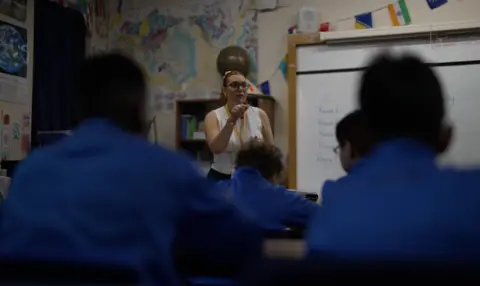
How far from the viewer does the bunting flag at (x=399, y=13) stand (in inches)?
198

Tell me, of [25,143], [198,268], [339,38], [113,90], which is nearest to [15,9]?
[25,143]

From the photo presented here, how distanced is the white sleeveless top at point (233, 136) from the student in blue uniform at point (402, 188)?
7.31 ft

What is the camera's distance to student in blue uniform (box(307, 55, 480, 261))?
88cm

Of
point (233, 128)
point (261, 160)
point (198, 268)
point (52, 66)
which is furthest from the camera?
point (52, 66)

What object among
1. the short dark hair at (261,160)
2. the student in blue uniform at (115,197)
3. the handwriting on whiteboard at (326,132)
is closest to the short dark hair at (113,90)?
the student in blue uniform at (115,197)

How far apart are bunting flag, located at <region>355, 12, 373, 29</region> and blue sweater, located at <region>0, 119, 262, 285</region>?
4210 mm

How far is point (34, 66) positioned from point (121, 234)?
4.46 metres

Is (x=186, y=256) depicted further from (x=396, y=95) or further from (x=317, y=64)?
(x=317, y=64)

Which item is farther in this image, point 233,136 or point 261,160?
point 233,136

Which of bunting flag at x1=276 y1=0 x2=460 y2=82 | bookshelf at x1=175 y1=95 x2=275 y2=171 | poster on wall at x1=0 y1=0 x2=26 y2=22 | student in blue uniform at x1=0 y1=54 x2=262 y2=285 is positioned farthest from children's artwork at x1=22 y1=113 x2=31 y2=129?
student in blue uniform at x1=0 y1=54 x2=262 y2=285

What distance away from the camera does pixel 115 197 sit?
1.03 metres

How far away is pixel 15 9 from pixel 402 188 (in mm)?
4645

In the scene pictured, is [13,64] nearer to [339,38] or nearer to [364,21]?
[339,38]

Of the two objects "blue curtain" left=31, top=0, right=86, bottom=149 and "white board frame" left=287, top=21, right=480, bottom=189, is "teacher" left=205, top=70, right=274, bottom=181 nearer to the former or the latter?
"white board frame" left=287, top=21, right=480, bottom=189
